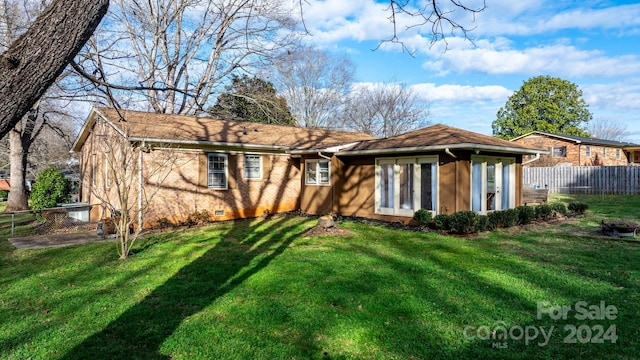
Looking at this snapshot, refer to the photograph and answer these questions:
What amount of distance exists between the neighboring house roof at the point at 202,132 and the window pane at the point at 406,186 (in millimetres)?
3187

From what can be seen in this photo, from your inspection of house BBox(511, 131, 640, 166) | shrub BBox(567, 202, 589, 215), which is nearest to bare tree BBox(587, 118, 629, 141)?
house BBox(511, 131, 640, 166)

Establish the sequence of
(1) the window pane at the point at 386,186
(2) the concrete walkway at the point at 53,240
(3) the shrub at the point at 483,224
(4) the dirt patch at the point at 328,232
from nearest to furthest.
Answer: (2) the concrete walkway at the point at 53,240 → (4) the dirt patch at the point at 328,232 → (3) the shrub at the point at 483,224 → (1) the window pane at the point at 386,186

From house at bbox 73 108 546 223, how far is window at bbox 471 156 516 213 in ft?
0.10

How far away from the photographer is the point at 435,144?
34.4ft

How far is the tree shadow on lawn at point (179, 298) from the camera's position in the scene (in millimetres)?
3850

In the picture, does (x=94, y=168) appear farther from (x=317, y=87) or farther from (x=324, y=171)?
(x=317, y=87)

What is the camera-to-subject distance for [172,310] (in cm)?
484

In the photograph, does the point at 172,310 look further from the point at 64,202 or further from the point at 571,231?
the point at 64,202

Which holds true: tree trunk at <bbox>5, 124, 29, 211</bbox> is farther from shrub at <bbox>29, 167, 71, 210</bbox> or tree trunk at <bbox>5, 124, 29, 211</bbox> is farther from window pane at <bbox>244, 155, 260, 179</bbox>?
window pane at <bbox>244, 155, 260, 179</bbox>

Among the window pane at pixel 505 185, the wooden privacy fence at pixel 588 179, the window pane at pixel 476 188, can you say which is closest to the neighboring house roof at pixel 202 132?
the window pane at pixel 476 188

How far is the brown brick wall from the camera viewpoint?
94.0 ft

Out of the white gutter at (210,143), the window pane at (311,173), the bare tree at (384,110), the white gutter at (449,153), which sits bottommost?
the window pane at (311,173)

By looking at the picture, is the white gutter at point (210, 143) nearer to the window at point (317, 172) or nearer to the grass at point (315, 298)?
the window at point (317, 172)

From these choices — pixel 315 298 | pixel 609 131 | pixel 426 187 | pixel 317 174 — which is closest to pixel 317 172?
pixel 317 174
